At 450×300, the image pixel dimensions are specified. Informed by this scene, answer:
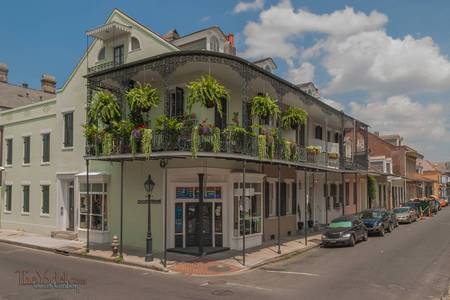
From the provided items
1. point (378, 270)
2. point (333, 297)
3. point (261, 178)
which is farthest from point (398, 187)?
point (333, 297)

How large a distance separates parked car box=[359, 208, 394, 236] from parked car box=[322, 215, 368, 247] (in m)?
3.02

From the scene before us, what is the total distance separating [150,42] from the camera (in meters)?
20.4

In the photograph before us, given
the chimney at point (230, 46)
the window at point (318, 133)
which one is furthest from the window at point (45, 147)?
the window at point (318, 133)

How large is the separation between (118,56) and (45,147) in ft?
26.8

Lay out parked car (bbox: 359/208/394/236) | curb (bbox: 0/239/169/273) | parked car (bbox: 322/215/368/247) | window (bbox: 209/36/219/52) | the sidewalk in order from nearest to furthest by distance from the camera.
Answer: the sidewalk < curb (bbox: 0/239/169/273) < window (bbox: 209/36/219/52) < parked car (bbox: 322/215/368/247) < parked car (bbox: 359/208/394/236)

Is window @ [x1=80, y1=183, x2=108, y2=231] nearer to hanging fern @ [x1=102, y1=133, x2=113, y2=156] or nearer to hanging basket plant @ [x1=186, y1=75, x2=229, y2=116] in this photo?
hanging fern @ [x1=102, y1=133, x2=113, y2=156]

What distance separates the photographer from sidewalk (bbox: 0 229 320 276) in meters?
15.8

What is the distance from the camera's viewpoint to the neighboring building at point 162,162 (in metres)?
17.8

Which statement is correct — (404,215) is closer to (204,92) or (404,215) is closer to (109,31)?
(204,92)

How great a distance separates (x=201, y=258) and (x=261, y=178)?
5.70 m

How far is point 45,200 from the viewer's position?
1013 inches

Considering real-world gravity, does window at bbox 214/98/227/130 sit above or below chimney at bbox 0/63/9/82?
below

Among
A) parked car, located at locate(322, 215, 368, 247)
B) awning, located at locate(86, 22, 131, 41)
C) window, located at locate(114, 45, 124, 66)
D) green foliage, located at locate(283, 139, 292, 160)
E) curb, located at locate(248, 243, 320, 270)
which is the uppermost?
awning, located at locate(86, 22, 131, 41)

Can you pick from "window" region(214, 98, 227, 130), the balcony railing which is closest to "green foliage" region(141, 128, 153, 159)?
the balcony railing
